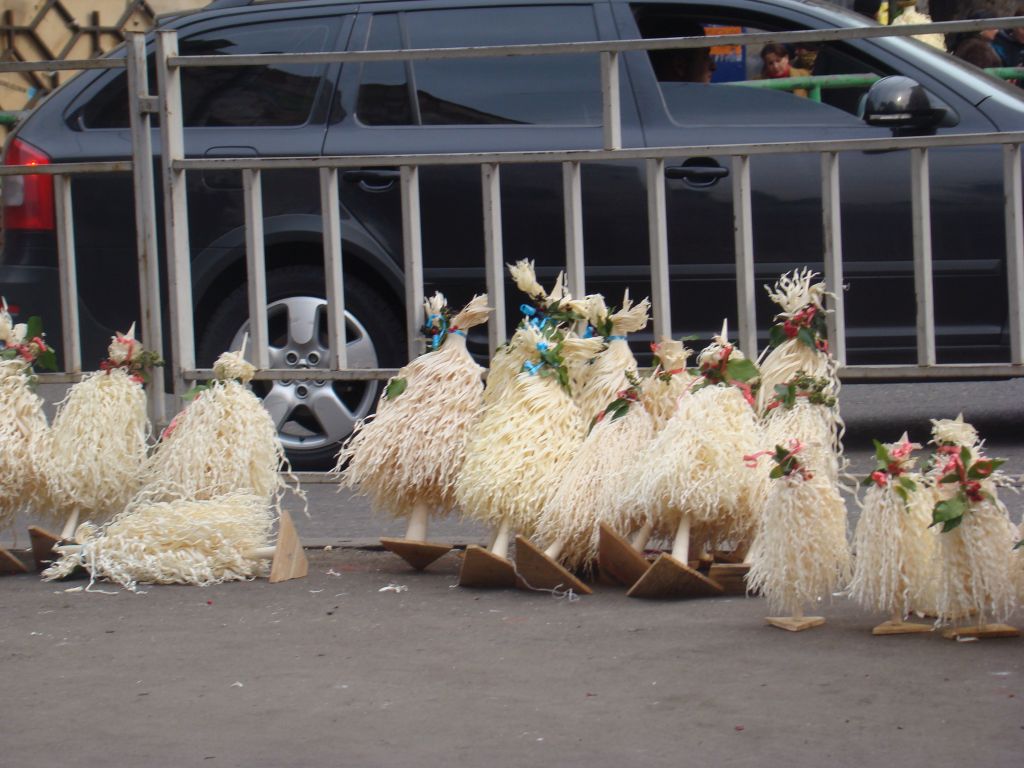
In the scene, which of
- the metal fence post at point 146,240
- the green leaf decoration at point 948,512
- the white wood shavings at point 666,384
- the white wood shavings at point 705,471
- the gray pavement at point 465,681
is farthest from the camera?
the metal fence post at point 146,240

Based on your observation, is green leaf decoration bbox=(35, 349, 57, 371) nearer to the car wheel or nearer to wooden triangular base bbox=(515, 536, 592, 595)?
the car wheel

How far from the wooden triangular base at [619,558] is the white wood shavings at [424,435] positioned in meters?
0.48

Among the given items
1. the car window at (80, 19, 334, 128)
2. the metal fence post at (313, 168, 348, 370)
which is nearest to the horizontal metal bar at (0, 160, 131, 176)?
the metal fence post at (313, 168, 348, 370)

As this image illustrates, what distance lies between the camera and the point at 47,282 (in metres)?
6.22

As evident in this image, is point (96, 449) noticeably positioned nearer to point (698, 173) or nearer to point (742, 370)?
point (742, 370)

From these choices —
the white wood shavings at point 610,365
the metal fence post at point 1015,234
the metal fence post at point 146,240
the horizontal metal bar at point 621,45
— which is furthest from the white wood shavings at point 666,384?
the metal fence post at point 146,240

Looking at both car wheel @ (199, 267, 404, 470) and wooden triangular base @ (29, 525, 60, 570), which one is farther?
car wheel @ (199, 267, 404, 470)

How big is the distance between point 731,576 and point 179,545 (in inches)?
57.9

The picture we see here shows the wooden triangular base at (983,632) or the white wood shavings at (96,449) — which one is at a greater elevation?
the white wood shavings at (96,449)

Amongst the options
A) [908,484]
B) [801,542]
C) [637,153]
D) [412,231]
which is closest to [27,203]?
[412,231]

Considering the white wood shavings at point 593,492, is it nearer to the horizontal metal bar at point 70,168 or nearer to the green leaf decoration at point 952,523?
the green leaf decoration at point 952,523

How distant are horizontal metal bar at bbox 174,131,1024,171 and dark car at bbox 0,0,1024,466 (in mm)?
876

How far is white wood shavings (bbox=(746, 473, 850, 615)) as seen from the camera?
361 centimetres

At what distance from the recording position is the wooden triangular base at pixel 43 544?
452 centimetres
